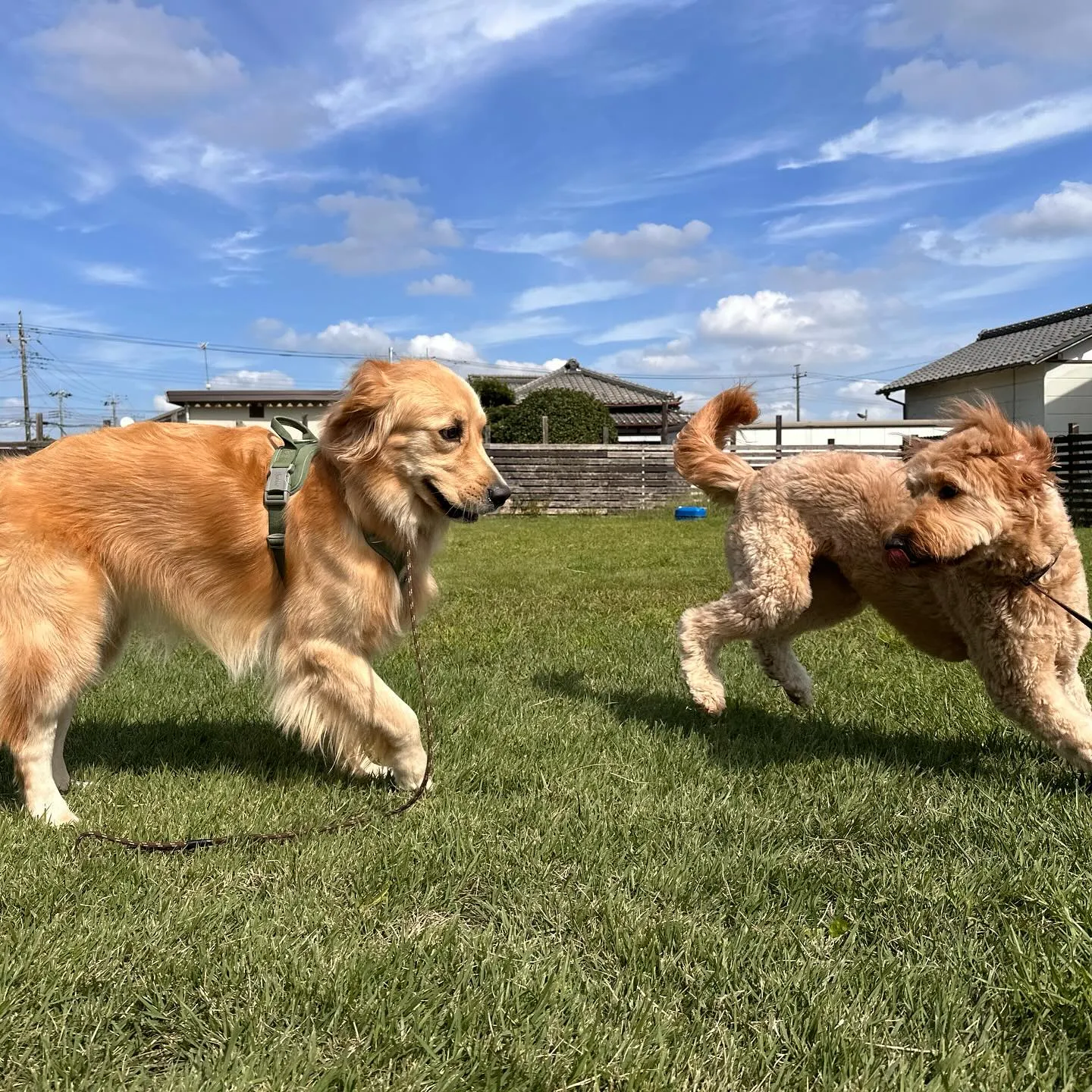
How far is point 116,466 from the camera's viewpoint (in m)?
3.56

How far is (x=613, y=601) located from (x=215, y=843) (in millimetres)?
6030

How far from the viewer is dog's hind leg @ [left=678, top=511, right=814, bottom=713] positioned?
13.9 feet

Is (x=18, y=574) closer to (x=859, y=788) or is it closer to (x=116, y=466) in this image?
(x=116, y=466)

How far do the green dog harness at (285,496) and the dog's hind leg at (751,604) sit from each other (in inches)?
69.1

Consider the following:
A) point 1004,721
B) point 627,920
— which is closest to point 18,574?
point 627,920

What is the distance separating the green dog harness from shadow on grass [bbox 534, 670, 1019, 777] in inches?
67.1

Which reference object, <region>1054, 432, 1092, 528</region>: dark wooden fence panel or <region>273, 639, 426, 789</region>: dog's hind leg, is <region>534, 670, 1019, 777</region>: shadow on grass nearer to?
<region>273, 639, 426, 789</region>: dog's hind leg

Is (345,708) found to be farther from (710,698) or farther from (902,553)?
(902,553)

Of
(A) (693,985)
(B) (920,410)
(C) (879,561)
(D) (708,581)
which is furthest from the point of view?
(B) (920,410)

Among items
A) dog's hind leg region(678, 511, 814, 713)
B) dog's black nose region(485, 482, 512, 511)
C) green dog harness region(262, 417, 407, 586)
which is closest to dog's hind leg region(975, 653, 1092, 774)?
dog's hind leg region(678, 511, 814, 713)

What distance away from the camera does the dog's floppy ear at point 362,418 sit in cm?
352

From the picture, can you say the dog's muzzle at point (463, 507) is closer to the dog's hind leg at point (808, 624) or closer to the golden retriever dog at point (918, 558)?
the golden retriever dog at point (918, 558)

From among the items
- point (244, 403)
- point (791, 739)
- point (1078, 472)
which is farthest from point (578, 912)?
point (244, 403)

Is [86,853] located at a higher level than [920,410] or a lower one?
lower
